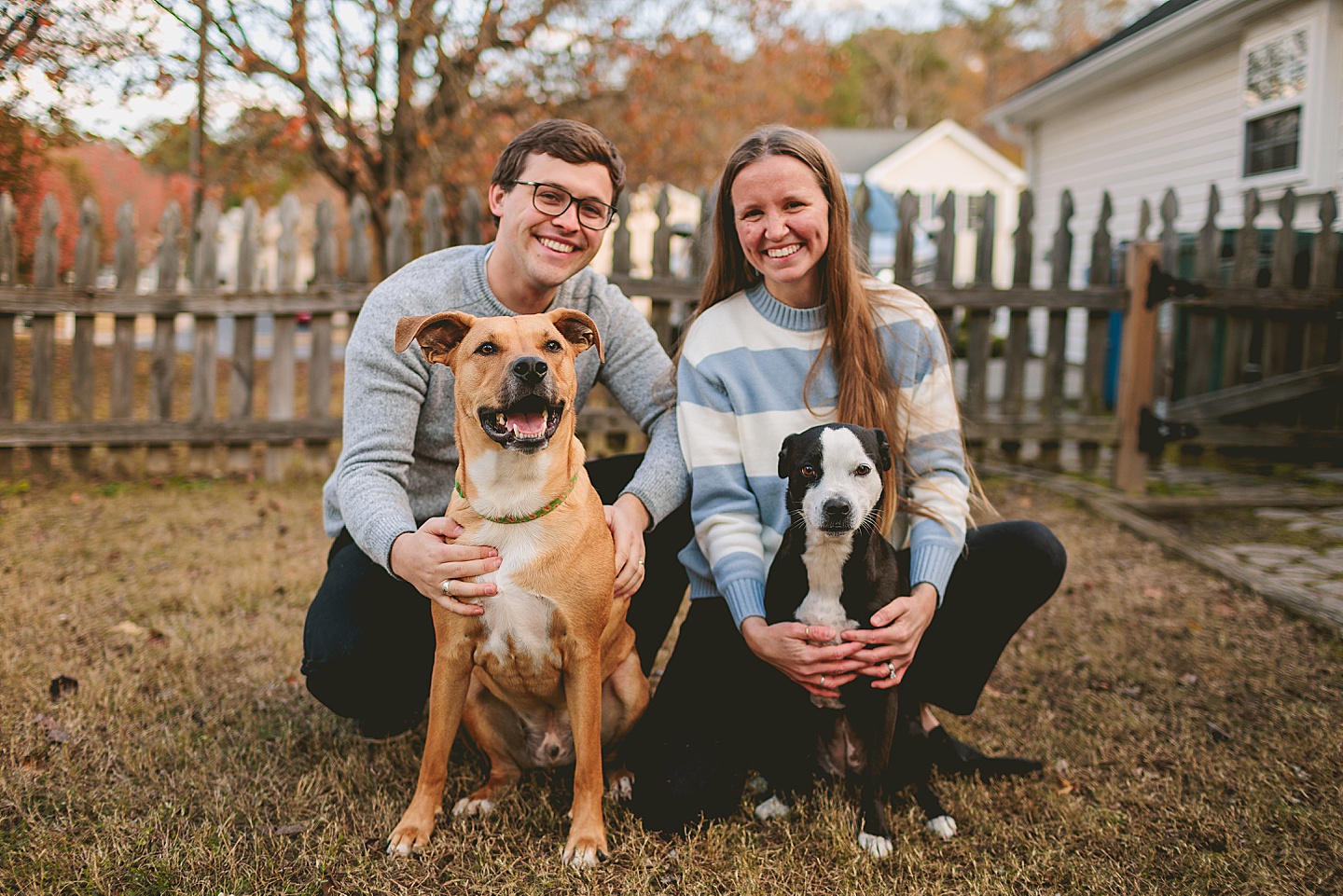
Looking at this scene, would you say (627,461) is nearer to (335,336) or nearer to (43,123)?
(43,123)

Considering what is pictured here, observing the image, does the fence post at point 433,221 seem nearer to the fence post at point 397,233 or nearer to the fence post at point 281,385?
the fence post at point 397,233

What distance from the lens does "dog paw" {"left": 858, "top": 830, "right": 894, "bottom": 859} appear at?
7.95 ft

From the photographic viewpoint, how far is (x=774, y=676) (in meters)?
2.70

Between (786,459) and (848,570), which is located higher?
(786,459)

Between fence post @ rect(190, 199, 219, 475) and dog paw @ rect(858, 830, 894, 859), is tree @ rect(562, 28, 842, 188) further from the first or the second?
dog paw @ rect(858, 830, 894, 859)

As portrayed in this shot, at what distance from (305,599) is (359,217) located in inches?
125

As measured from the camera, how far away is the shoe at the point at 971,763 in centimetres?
279

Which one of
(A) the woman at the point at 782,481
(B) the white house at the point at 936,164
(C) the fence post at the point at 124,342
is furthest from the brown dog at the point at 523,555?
(B) the white house at the point at 936,164

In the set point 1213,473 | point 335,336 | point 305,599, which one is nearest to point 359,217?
point 305,599

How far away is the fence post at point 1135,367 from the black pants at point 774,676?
13.0 feet

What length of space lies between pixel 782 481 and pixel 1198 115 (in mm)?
11351

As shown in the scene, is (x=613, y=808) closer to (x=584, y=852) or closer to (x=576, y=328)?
(x=584, y=852)

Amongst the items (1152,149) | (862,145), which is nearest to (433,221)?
(1152,149)

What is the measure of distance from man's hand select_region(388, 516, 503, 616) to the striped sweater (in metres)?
0.73
